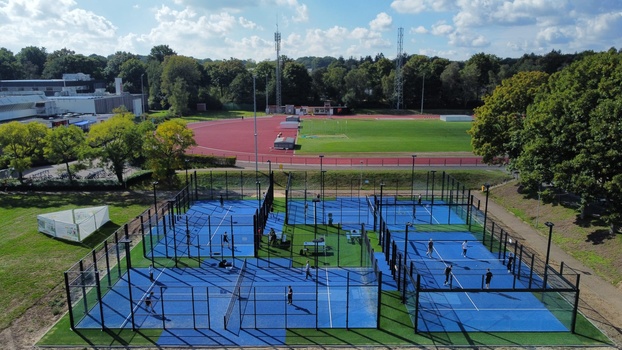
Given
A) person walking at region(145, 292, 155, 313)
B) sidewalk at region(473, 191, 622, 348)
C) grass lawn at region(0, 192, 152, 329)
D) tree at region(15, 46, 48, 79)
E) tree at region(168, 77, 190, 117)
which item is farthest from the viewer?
tree at region(15, 46, 48, 79)

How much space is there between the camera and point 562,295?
911 inches

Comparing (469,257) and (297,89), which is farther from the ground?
(297,89)

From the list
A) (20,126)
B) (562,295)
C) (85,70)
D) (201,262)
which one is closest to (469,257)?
(562,295)

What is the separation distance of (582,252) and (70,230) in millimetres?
37342

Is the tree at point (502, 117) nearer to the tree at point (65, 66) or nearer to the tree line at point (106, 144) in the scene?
the tree line at point (106, 144)

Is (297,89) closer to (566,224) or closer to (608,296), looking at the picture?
(566,224)

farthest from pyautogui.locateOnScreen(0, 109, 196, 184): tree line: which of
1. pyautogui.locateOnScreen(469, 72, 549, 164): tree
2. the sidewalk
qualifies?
the sidewalk

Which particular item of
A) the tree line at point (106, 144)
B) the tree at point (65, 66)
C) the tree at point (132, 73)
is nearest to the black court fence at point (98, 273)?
the tree line at point (106, 144)

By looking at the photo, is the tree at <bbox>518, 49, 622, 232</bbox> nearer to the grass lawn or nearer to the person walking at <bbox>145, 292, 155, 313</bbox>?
the person walking at <bbox>145, 292, 155, 313</bbox>

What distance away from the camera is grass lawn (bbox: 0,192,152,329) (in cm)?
2488

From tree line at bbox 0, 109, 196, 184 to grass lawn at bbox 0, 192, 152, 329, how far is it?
378 centimetres

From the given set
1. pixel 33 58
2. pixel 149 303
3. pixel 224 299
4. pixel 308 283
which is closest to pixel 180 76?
pixel 33 58

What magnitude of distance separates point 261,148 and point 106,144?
1002 inches

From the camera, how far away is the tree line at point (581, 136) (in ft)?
98.5
